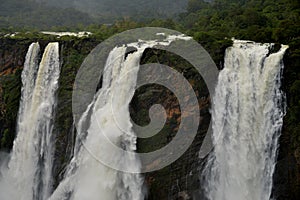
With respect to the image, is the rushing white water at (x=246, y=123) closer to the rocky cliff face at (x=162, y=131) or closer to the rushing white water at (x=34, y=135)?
the rocky cliff face at (x=162, y=131)

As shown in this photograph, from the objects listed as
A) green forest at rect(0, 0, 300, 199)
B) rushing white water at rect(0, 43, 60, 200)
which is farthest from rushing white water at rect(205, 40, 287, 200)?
rushing white water at rect(0, 43, 60, 200)

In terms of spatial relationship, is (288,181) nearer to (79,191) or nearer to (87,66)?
(79,191)

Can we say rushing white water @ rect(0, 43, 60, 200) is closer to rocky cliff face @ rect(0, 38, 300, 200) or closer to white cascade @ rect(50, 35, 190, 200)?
rocky cliff face @ rect(0, 38, 300, 200)

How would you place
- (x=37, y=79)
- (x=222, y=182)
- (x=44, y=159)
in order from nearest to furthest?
(x=222, y=182)
(x=44, y=159)
(x=37, y=79)

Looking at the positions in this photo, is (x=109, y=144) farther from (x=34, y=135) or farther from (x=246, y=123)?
(x=246, y=123)

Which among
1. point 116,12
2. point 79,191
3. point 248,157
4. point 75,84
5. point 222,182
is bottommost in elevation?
point 79,191

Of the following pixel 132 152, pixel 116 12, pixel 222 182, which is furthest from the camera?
pixel 116 12

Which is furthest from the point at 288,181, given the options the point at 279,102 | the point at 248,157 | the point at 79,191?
the point at 79,191

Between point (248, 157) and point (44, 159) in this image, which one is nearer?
point (248, 157)
